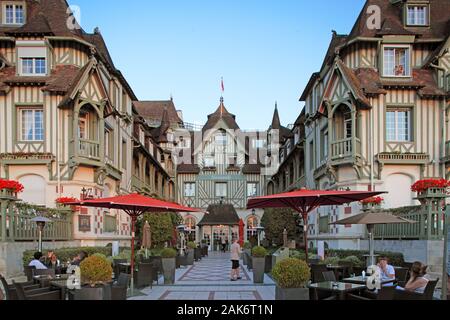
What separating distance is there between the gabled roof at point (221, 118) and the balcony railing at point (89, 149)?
2737cm

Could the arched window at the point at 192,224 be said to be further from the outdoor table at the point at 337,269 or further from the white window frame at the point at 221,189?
the outdoor table at the point at 337,269

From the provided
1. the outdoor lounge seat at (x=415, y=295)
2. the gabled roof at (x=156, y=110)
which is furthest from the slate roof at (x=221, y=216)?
the outdoor lounge seat at (x=415, y=295)

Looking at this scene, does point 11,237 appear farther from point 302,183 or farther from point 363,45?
point 302,183

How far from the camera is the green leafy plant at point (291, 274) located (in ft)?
33.0

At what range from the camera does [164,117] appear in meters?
47.0

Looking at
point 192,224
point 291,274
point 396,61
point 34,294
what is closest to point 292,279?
point 291,274

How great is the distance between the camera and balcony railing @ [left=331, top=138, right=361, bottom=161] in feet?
66.9

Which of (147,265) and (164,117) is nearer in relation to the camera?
(147,265)

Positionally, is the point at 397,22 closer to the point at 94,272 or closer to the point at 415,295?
the point at 415,295

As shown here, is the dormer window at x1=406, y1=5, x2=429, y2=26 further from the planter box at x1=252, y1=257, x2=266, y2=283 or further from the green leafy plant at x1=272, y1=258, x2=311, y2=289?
the green leafy plant at x1=272, y1=258, x2=311, y2=289

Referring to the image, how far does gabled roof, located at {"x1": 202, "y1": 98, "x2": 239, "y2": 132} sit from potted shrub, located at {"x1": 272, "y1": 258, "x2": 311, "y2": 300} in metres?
38.8

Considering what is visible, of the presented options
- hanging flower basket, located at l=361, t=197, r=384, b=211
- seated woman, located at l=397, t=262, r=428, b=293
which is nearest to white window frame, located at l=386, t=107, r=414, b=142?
hanging flower basket, located at l=361, t=197, r=384, b=211
